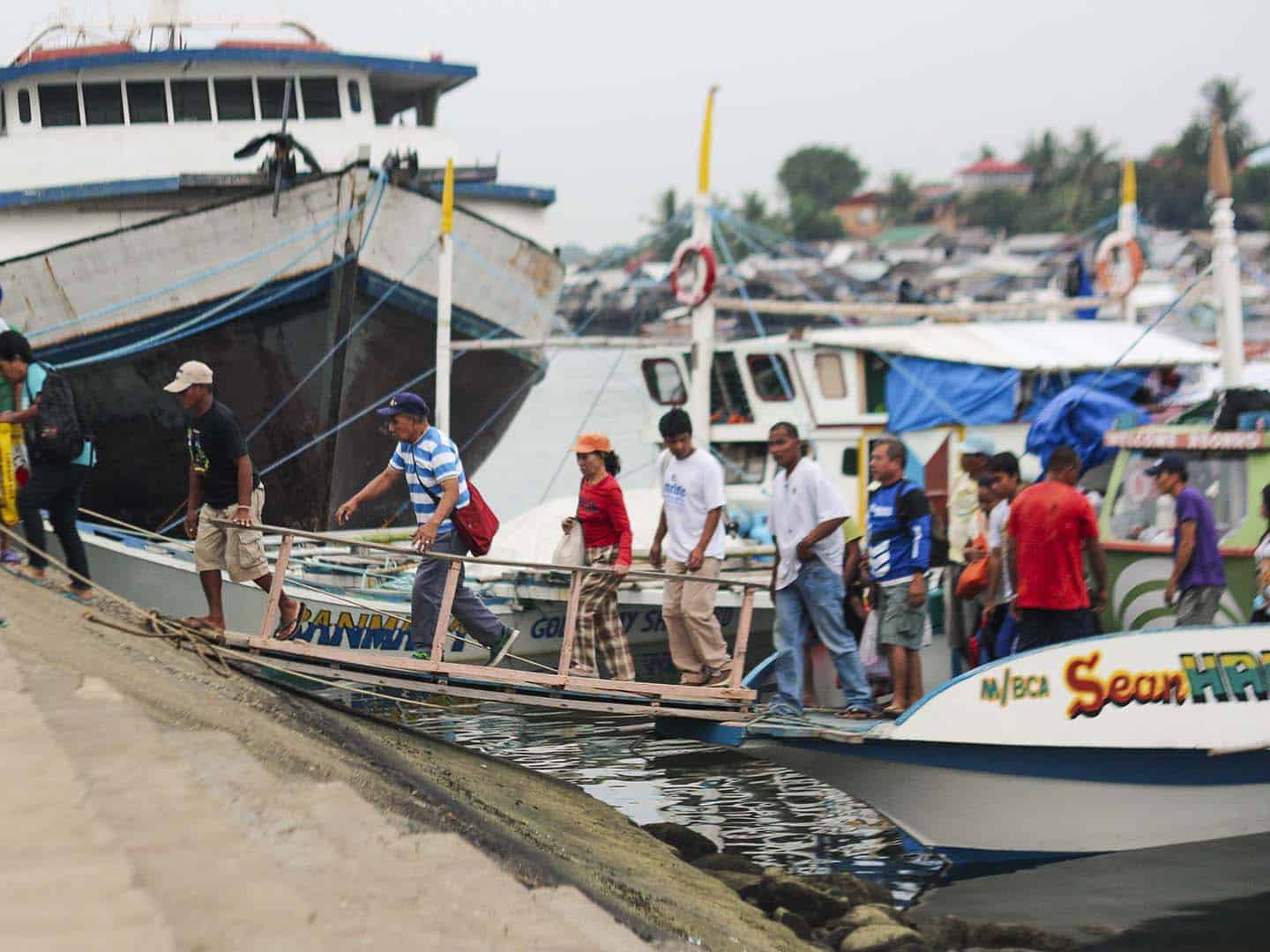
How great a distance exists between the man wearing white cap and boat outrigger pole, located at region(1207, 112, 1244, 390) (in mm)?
6719

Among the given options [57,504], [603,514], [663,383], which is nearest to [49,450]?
[57,504]

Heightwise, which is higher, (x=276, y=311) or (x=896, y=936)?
(x=276, y=311)

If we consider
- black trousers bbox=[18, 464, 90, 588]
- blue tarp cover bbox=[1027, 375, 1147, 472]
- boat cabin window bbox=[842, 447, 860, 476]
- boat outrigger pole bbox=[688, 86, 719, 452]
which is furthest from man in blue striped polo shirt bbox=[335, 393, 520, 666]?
boat cabin window bbox=[842, 447, 860, 476]

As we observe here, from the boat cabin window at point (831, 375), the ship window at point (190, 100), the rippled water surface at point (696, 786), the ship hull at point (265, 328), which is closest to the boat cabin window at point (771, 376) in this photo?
the boat cabin window at point (831, 375)

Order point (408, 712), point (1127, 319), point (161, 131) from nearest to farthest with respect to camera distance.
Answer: point (408, 712) < point (161, 131) < point (1127, 319)

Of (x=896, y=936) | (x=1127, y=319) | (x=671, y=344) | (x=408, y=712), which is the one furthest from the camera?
(x=1127, y=319)

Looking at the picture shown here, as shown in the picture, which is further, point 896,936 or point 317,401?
point 317,401

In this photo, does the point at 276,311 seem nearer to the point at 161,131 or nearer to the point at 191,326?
the point at 191,326

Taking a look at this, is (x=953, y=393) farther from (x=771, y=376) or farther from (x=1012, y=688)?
(x=1012, y=688)

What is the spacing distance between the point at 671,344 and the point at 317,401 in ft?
13.7

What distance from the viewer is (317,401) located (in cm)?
1758

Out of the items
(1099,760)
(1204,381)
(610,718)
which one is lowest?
(610,718)

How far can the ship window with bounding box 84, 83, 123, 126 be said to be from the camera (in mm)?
18422

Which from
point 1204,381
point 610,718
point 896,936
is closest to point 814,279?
point 1204,381
